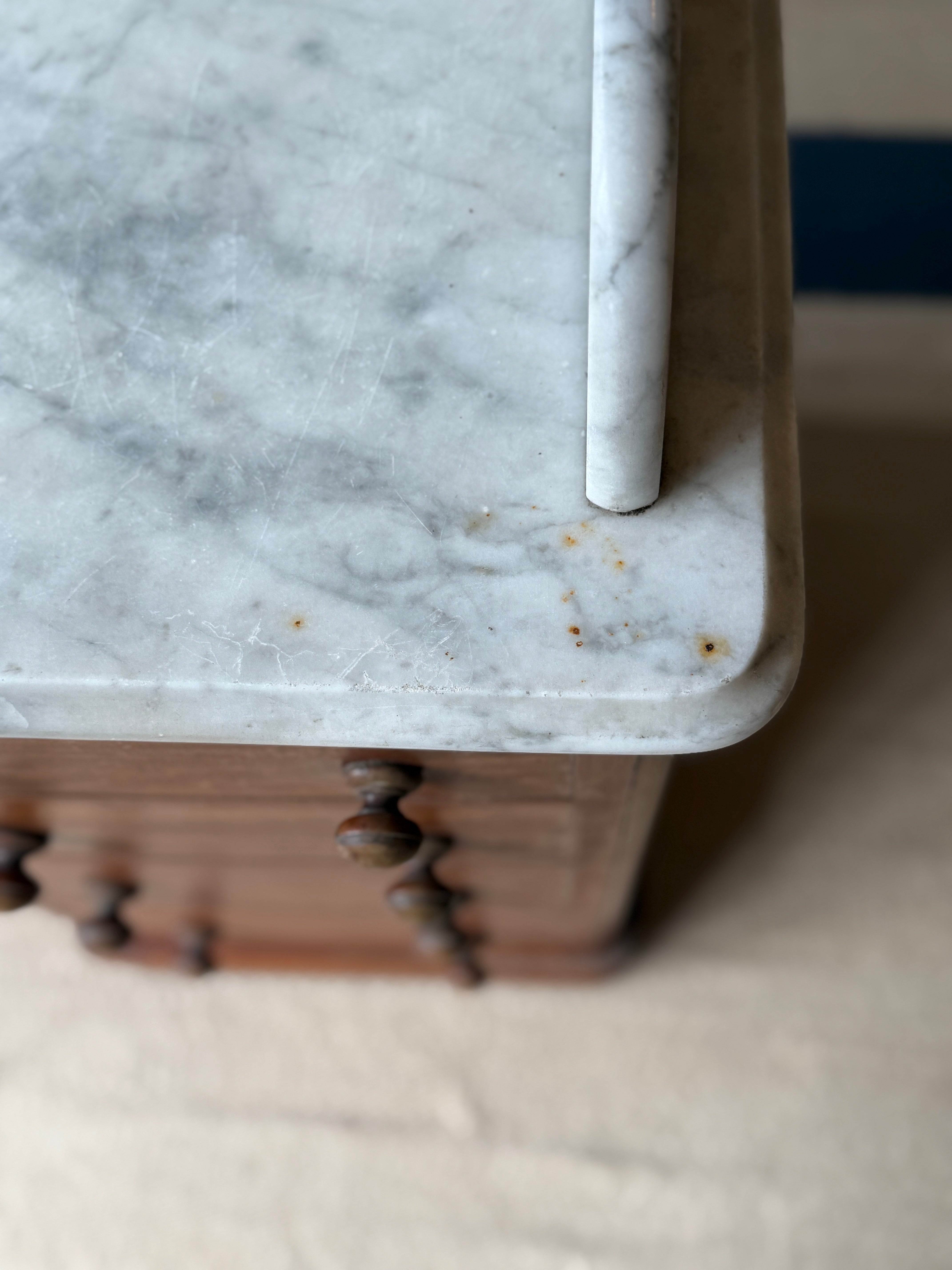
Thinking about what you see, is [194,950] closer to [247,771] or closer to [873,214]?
[247,771]

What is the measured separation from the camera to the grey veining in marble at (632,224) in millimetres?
240

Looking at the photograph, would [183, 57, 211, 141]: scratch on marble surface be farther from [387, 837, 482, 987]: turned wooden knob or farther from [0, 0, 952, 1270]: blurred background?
[0, 0, 952, 1270]: blurred background

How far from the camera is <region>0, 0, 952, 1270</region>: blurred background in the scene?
716mm

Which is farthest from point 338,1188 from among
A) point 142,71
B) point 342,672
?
point 142,71

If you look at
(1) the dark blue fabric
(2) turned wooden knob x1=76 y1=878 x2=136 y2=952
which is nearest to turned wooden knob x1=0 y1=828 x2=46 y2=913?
(2) turned wooden knob x1=76 y1=878 x2=136 y2=952

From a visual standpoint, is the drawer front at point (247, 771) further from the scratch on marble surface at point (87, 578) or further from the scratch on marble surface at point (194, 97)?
the scratch on marble surface at point (194, 97)

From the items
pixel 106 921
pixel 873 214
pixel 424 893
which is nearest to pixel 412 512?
pixel 424 893

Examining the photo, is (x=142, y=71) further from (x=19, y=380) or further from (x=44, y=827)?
(x=44, y=827)

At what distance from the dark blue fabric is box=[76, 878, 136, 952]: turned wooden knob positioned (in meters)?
0.77

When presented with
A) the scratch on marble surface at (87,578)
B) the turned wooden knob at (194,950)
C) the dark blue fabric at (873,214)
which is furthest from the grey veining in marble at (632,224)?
the dark blue fabric at (873,214)

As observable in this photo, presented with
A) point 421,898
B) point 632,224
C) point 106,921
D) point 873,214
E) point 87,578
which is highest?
point 632,224

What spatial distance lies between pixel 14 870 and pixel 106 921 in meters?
0.16

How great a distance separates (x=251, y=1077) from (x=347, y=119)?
65 centimetres

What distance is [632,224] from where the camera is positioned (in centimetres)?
25
